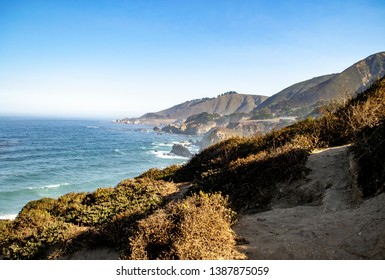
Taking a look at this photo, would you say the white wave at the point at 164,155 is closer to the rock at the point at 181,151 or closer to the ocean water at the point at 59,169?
the ocean water at the point at 59,169

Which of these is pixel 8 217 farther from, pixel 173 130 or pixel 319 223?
pixel 173 130

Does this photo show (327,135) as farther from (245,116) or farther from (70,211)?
(245,116)

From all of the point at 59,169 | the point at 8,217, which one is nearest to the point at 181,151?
the point at 59,169

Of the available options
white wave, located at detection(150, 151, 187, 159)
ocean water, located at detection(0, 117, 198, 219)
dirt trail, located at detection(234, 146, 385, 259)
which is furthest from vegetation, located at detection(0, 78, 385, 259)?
white wave, located at detection(150, 151, 187, 159)

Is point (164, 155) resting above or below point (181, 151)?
below

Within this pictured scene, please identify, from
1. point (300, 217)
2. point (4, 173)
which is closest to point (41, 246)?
point (300, 217)

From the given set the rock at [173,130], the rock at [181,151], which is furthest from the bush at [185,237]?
the rock at [173,130]
